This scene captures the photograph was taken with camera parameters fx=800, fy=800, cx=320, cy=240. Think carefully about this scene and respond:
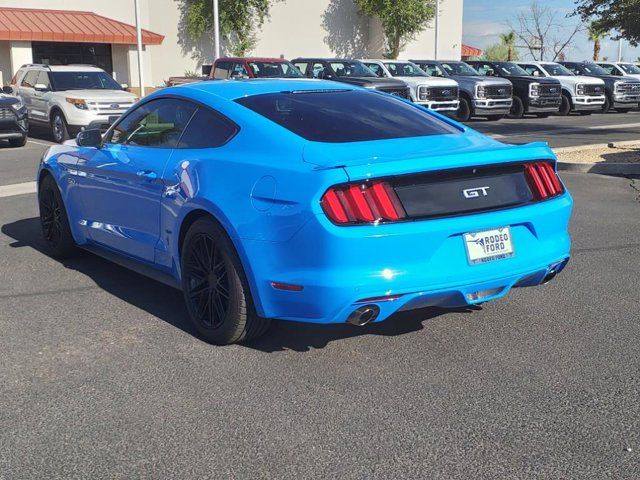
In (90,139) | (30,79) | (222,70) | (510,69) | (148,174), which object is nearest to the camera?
(148,174)

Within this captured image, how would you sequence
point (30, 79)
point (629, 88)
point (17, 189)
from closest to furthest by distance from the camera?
point (17, 189) → point (30, 79) → point (629, 88)

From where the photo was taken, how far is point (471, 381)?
4.27m

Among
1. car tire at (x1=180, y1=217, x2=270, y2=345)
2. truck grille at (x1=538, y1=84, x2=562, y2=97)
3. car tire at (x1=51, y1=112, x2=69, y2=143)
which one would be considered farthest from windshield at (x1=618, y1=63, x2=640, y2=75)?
car tire at (x1=180, y1=217, x2=270, y2=345)

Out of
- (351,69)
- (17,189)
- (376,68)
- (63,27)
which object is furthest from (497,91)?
(63,27)

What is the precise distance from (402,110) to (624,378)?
225 centimetres

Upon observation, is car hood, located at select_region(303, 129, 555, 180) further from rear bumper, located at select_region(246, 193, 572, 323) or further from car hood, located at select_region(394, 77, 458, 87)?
car hood, located at select_region(394, 77, 458, 87)

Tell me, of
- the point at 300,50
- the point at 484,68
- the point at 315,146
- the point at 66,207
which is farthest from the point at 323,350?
the point at 300,50

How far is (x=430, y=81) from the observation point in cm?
2247

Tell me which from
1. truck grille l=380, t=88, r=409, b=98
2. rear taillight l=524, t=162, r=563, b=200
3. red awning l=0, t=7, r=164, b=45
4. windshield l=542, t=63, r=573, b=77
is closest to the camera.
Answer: rear taillight l=524, t=162, r=563, b=200

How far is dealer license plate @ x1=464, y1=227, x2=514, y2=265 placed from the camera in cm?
431

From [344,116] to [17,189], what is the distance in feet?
24.7

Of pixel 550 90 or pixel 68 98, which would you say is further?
pixel 550 90

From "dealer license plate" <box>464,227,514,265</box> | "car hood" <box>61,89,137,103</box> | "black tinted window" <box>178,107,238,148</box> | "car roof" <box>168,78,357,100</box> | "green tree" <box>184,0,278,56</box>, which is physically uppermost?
"green tree" <box>184,0,278,56</box>

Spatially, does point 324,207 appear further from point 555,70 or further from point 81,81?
point 555,70
